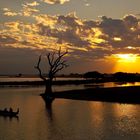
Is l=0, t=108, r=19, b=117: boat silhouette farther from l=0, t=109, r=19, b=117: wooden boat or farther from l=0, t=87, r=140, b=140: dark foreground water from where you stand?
l=0, t=87, r=140, b=140: dark foreground water

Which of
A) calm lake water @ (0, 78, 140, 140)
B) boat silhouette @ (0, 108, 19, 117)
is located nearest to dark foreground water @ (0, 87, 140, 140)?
calm lake water @ (0, 78, 140, 140)

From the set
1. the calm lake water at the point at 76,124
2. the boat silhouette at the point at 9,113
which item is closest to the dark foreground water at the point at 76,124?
the calm lake water at the point at 76,124

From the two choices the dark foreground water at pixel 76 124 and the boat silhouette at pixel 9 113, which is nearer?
the dark foreground water at pixel 76 124

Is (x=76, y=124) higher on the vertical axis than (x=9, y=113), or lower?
lower

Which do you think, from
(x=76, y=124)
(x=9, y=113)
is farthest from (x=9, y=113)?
(x=76, y=124)

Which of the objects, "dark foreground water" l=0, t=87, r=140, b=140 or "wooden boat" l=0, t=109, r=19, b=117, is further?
"wooden boat" l=0, t=109, r=19, b=117

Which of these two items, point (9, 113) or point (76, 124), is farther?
point (9, 113)

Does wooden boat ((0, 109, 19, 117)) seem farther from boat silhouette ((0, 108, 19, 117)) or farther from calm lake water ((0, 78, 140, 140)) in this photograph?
calm lake water ((0, 78, 140, 140))

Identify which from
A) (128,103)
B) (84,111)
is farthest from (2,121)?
(128,103)

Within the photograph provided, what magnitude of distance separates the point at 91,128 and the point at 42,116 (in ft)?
36.3

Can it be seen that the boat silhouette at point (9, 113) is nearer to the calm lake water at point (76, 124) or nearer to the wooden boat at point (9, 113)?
the wooden boat at point (9, 113)

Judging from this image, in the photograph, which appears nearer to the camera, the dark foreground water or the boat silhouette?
the dark foreground water

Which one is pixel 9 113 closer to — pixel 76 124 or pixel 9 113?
pixel 9 113

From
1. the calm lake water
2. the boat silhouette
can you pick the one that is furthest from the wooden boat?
A: the calm lake water
